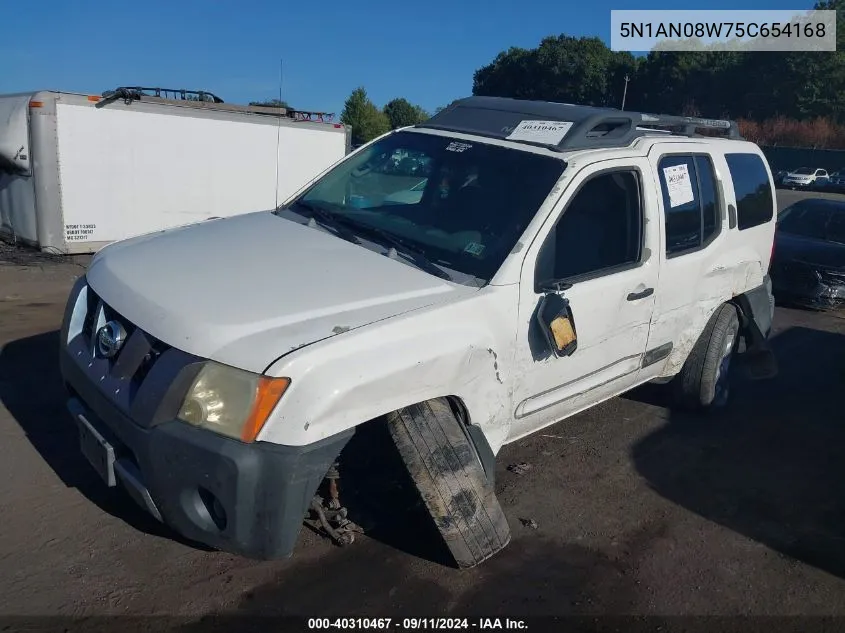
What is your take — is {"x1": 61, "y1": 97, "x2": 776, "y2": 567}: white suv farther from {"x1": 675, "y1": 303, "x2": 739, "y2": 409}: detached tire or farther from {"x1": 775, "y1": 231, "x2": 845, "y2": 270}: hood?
{"x1": 775, "y1": 231, "x2": 845, "y2": 270}: hood

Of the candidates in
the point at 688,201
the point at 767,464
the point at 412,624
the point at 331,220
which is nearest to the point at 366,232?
the point at 331,220

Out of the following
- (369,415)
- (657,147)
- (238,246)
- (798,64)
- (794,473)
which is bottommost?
(794,473)

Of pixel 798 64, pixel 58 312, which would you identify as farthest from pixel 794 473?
pixel 798 64

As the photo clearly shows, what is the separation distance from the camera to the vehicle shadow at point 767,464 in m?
3.91

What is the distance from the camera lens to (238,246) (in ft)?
11.7

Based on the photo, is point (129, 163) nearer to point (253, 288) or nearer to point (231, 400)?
point (253, 288)

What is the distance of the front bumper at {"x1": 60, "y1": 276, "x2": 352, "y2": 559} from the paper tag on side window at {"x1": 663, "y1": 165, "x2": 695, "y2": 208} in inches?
105

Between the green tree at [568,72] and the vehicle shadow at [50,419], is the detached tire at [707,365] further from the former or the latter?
the green tree at [568,72]

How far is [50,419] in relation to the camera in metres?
4.37

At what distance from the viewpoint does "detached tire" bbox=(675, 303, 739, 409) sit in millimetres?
5070

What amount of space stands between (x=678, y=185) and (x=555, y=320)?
1.62 metres

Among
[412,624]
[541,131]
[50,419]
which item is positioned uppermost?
[541,131]

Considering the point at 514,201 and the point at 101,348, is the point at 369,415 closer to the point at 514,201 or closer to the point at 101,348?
the point at 101,348

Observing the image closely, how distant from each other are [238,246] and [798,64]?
6122cm
